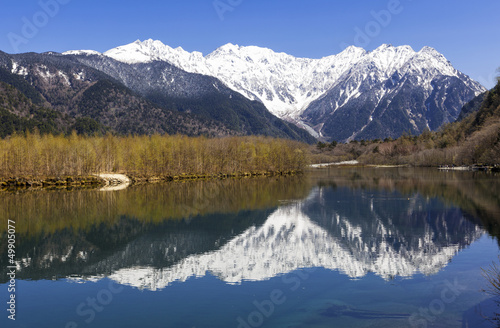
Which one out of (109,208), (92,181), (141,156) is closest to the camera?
(109,208)

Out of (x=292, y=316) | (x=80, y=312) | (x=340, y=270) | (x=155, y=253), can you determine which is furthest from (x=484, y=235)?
(x=80, y=312)

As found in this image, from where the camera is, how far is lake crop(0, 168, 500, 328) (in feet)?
57.2

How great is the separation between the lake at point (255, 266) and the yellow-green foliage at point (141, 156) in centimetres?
5205

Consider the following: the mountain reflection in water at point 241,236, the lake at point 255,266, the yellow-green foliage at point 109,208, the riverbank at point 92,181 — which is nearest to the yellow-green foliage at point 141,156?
the riverbank at point 92,181

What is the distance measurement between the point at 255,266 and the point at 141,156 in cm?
9713

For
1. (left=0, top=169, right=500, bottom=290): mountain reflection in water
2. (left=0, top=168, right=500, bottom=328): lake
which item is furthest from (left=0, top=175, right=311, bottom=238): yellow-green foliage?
(left=0, top=168, right=500, bottom=328): lake

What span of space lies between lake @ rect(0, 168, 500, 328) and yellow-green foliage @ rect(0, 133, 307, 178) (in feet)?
171

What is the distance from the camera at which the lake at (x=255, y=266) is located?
1744 cm

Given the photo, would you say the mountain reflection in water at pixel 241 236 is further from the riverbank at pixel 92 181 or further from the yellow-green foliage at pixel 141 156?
the yellow-green foliage at pixel 141 156

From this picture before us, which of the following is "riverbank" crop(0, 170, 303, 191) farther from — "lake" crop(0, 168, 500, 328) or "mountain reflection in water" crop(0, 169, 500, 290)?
"lake" crop(0, 168, 500, 328)

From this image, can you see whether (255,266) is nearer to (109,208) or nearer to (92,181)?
(109,208)

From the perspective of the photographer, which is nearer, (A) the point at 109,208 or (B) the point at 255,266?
(B) the point at 255,266

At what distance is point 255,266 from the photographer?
2511 centimetres

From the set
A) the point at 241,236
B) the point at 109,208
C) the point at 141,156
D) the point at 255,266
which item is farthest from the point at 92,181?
the point at 255,266
